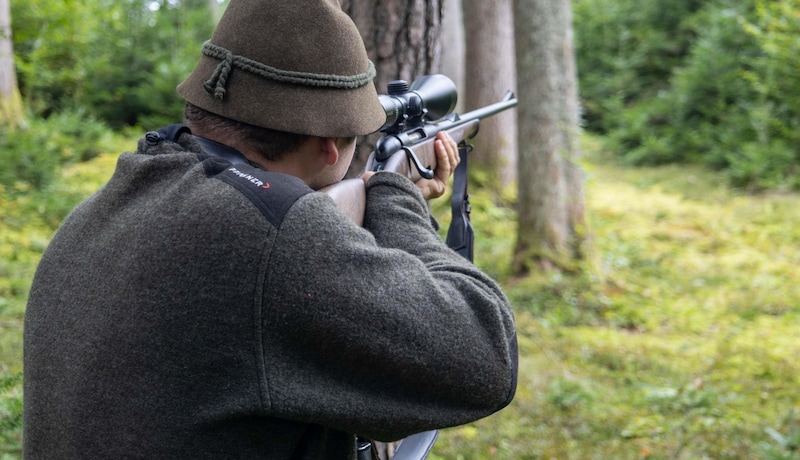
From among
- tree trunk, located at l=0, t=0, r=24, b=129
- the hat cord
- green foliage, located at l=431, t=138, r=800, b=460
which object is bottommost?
green foliage, located at l=431, t=138, r=800, b=460

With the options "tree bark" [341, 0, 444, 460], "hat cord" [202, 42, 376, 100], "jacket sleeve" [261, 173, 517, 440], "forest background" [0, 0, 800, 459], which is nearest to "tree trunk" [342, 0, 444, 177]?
"tree bark" [341, 0, 444, 460]

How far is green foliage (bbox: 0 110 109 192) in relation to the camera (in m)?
8.72

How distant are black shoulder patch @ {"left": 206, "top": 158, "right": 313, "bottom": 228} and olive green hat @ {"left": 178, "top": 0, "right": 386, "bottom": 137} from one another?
193 millimetres

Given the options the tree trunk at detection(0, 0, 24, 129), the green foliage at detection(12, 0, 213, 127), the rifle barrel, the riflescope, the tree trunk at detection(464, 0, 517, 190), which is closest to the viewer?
the riflescope

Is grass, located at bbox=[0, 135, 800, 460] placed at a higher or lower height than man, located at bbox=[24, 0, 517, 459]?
lower

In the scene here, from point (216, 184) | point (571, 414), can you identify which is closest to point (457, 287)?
point (216, 184)

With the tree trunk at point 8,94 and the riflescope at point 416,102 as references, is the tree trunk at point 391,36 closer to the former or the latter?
the riflescope at point 416,102

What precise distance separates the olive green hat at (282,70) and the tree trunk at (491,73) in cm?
923

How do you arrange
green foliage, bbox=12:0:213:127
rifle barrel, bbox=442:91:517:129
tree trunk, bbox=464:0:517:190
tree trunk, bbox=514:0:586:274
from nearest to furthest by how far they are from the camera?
rifle barrel, bbox=442:91:517:129
tree trunk, bbox=514:0:586:274
tree trunk, bbox=464:0:517:190
green foliage, bbox=12:0:213:127

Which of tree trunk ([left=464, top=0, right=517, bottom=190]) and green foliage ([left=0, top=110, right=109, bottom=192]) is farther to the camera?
tree trunk ([left=464, top=0, right=517, bottom=190])

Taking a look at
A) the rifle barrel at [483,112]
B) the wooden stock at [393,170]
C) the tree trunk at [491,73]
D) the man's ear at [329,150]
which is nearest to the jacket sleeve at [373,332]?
the wooden stock at [393,170]

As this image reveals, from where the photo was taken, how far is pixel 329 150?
197 centimetres

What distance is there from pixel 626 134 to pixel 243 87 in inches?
601

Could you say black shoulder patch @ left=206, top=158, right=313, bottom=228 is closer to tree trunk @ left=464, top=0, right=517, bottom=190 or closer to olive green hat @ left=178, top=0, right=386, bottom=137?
olive green hat @ left=178, top=0, right=386, bottom=137
